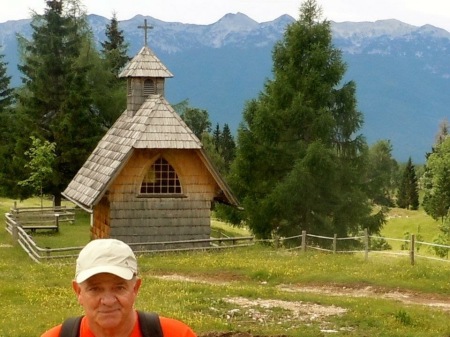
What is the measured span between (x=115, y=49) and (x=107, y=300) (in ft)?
188

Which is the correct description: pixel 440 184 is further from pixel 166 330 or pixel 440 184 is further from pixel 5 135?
pixel 166 330

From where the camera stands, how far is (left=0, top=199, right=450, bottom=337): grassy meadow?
14023 millimetres

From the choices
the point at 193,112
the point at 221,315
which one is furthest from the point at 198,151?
the point at 193,112

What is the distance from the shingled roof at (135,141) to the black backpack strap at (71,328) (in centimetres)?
2342

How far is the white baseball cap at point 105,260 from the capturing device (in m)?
3.87

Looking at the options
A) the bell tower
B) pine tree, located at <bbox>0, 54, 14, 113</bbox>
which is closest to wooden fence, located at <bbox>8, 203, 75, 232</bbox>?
the bell tower

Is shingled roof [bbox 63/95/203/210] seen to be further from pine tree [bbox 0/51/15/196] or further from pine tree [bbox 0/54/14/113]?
pine tree [bbox 0/54/14/113]

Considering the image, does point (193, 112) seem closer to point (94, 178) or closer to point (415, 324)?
point (94, 178)

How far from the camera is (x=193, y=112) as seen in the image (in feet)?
362

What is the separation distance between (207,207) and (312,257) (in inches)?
235

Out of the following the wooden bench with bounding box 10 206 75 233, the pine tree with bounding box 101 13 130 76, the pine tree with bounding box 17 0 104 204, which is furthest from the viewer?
the pine tree with bounding box 101 13 130 76

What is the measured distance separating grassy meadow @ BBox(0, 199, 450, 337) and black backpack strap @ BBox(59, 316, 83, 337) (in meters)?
9.25

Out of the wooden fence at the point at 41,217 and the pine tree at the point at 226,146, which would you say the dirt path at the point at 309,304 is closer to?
the wooden fence at the point at 41,217

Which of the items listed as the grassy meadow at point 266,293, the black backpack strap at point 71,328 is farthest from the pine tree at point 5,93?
the black backpack strap at point 71,328
